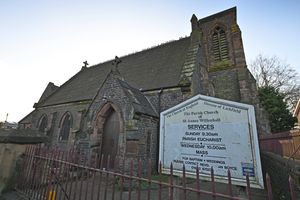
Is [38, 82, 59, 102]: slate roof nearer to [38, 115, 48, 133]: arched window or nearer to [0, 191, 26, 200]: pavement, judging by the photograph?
[38, 115, 48, 133]: arched window

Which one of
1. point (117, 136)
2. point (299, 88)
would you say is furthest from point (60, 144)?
point (299, 88)

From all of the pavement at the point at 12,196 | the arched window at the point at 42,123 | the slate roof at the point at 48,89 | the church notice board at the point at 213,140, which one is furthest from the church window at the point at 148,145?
the slate roof at the point at 48,89

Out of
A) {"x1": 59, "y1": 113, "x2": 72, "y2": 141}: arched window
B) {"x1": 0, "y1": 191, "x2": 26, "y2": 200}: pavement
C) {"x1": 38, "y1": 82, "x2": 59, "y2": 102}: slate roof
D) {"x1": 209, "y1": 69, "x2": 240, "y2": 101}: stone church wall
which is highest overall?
{"x1": 38, "y1": 82, "x2": 59, "y2": 102}: slate roof

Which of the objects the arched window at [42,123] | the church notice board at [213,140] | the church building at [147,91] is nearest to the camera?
the church notice board at [213,140]

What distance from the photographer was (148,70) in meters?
15.1

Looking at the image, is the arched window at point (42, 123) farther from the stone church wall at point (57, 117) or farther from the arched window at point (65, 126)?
the arched window at point (65, 126)

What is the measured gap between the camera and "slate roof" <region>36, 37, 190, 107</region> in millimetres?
12742

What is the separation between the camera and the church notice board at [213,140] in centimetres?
283

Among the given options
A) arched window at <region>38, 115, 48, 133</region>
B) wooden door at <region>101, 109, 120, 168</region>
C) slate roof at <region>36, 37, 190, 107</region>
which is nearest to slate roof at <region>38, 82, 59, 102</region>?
slate roof at <region>36, 37, 190, 107</region>

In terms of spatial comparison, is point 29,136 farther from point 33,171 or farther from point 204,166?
point 204,166

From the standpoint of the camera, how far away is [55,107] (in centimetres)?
1864

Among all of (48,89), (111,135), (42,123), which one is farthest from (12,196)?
(48,89)

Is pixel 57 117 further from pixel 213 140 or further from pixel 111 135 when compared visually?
pixel 213 140

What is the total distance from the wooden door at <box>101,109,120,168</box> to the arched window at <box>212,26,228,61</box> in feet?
37.2
